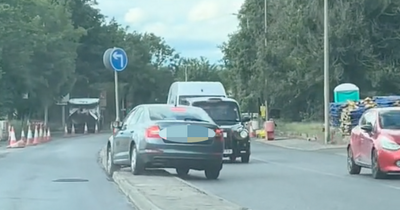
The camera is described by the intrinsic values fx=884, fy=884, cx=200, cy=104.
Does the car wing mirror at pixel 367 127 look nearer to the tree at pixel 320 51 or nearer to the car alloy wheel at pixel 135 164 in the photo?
the car alloy wheel at pixel 135 164

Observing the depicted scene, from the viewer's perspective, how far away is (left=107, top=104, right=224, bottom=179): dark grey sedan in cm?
1766

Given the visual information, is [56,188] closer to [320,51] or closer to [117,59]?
[117,59]

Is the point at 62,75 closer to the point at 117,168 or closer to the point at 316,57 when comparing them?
the point at 316,57

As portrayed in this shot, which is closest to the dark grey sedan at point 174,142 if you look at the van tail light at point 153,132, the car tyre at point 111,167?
the van tail light at point 153,132

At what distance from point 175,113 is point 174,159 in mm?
1232

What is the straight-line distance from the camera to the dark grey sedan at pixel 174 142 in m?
17.7

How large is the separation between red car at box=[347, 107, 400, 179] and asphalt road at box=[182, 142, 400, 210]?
0.30 meters

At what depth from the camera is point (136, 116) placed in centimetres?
1923

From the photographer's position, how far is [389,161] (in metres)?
18.5

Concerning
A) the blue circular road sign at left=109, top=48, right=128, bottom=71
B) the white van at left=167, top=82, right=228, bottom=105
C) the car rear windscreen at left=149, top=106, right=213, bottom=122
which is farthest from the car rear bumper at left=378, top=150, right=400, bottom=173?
the white van at left=167, top=82, right=228, bottom=105

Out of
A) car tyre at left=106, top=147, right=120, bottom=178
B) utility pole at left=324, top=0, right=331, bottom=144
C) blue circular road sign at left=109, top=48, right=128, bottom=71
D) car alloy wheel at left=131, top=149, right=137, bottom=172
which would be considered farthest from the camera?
utility pole at left=324, top=0, right=331, bottom=144

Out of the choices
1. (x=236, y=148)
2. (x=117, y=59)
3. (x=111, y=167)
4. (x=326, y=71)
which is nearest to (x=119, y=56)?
(x=117, y=59)

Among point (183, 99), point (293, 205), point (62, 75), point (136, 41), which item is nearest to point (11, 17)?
point (62, 75)

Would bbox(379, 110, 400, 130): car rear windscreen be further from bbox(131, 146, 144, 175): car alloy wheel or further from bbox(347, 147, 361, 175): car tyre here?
bbox(131, 146, 144, 175): car alloy wheel
